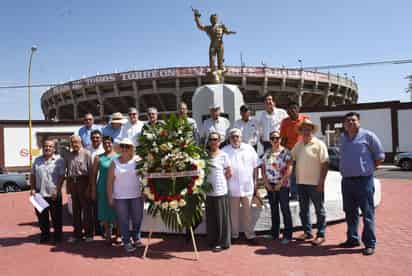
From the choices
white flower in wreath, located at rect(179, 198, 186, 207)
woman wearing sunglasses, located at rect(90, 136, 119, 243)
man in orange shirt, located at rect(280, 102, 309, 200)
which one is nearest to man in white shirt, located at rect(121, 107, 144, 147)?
woman wearing sunglasses, located at rect(90, 136, 119, 243)

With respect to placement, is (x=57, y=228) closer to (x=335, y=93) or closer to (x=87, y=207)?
(x=87, y=207)

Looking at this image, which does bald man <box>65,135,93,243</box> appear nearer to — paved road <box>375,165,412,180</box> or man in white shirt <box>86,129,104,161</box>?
man in white shirt <box>86,129,104,161</box>

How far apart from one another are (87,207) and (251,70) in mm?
33308

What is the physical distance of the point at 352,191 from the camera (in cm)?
475

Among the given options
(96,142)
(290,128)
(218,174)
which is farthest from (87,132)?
(290,128)

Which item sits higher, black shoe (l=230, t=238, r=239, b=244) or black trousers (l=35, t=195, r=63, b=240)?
black trousers (l=35, t=195, r=63, b=240)

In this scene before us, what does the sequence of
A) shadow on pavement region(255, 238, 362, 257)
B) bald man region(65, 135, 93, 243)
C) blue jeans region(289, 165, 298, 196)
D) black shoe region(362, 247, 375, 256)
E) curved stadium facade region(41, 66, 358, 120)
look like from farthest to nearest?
curved stadium facade region(41, 66, 358, 120) < blue jeans region(289, 165, 298, 196) < bald man region(65, 135, 93, 243) < shadow on pavement region(255, 238, 362, 257) < black shoe region(362, 247, 375, 256)

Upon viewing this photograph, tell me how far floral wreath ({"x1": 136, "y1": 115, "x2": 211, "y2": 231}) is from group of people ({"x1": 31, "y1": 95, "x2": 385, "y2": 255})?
22 centimetres

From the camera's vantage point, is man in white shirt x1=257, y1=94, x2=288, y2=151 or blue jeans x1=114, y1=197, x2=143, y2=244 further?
man in white shirt x1=257, y1=94, x2=288, y2=151

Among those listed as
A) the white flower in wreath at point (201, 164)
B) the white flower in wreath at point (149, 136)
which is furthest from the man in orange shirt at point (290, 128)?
the white flower in wreath at point (149, 136)

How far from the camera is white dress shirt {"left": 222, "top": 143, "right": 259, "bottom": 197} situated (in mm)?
5031

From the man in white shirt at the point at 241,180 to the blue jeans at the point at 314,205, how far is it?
0.78 m

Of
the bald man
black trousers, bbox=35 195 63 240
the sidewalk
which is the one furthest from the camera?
black trousers, bbox=35 195 63 240

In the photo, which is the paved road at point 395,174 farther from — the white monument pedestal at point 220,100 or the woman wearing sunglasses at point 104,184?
the woman wearing sunglasses at point 104,184
